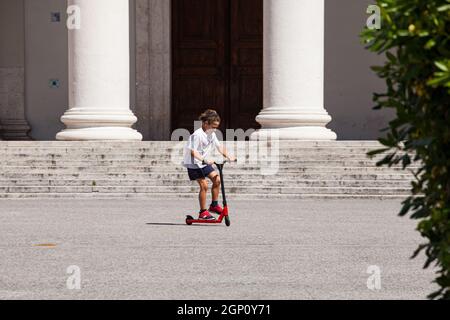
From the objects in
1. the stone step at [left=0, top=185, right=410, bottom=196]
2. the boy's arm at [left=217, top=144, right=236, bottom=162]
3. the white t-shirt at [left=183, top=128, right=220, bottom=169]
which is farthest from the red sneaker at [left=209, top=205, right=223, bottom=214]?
the stone step at [left=0, top=185, right=410, bottom=196]

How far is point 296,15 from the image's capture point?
74.3 feet

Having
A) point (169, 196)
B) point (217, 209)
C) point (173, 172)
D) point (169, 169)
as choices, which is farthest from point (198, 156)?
point (169, 169)

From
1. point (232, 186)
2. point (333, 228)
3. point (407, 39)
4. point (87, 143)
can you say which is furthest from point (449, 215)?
point (87, 143)

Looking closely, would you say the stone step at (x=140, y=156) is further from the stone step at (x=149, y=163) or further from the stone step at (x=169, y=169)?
the stone step at (x=169, y=169)

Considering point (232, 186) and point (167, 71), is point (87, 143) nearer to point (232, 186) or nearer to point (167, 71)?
point (232, 186)

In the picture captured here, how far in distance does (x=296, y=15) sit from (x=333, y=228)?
10.3 m

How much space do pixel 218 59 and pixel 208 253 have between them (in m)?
21.4

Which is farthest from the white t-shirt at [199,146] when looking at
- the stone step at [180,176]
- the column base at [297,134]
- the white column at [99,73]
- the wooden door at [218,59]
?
the wooden door at [218,59]

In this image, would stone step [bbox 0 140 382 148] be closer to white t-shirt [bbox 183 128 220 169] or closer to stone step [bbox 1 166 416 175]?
stone step [bbox 1 166 416 175]

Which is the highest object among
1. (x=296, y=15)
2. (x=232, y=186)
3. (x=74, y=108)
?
(x=296, y=15)

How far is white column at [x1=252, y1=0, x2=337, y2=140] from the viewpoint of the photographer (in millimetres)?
22672

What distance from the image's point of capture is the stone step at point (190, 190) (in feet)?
63.0

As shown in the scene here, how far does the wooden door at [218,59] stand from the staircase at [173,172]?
917 centimetres
